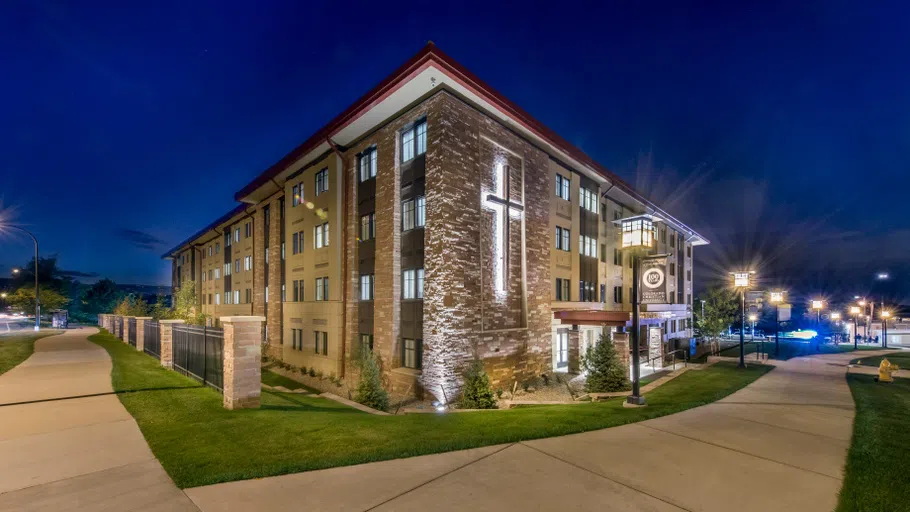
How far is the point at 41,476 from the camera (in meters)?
5.44

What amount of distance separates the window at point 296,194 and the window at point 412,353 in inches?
486

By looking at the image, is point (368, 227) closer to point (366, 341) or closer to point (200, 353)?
point (366, 341)

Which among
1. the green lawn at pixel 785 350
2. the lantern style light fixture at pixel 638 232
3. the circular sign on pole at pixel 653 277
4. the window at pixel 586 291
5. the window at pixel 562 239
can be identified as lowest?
the green lawn at pixel 785 350

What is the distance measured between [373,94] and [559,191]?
11.4 metres

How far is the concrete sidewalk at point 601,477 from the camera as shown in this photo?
4719 millimetres

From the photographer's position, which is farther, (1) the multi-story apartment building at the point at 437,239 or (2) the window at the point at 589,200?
(2) the window at the point at 589,200

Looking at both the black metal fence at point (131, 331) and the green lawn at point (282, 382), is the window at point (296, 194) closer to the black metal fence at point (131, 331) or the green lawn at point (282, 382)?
the green lawn at point (282, 382)

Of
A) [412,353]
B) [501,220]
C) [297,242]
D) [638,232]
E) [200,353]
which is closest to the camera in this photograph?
[638,232]

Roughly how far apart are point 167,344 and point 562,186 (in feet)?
65.4

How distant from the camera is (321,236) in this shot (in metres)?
21.8

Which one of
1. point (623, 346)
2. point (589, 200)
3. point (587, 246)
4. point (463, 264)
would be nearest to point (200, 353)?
point (463, 264)

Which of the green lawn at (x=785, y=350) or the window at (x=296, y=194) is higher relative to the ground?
the window at (x=296, y=194)

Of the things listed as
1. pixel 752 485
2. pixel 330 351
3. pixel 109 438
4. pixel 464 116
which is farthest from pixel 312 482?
pixel 330 351

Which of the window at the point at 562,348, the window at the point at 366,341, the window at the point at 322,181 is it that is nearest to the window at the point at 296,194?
the window at the point at 322,181
